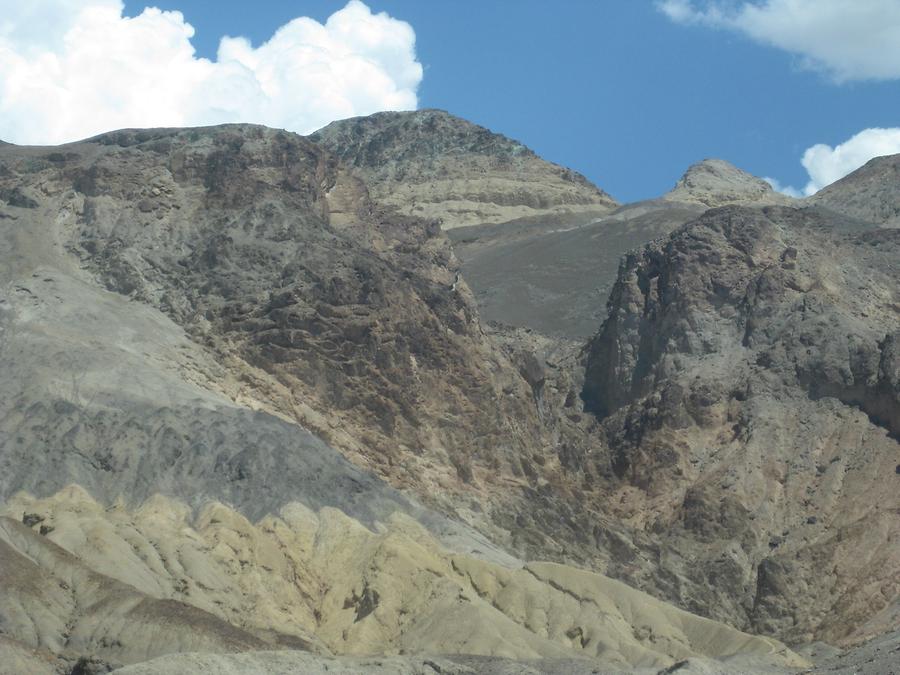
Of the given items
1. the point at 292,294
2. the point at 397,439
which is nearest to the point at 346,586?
the point at 397,439

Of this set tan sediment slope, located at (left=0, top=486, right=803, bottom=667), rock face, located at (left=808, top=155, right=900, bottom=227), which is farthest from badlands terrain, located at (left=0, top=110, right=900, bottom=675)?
rock face, located at (left=808, top=155, right=900, bottom=227)

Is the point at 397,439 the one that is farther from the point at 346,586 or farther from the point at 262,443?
the point at 346,586

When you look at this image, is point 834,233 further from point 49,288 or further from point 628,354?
point 49,288

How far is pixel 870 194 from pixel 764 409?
66.8 metres

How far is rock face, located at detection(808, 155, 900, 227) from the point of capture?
18462cm

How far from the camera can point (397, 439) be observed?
118 metres

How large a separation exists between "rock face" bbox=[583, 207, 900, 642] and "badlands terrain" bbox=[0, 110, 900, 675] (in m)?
0.24

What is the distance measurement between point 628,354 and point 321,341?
30.3 meters

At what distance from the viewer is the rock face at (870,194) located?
184625 mm

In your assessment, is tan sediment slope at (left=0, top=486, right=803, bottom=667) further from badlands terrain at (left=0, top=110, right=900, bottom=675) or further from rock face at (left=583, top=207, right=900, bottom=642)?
rock face at (left=583, top=207, right=900, bottom=642)

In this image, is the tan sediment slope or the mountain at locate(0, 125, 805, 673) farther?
the mountain at locate(0, 125, 805, 673)

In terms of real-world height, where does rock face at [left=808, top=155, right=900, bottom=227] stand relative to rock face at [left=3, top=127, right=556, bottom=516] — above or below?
above

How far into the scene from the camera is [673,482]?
4951 inches

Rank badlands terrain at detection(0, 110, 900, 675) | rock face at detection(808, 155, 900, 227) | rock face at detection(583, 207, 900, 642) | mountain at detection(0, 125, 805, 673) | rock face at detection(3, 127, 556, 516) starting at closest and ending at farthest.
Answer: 1. mountain at detection(0, 125, 805, 673)
2. badlands terrain at detection(0, 110, 900, 675)
3. rock face at detection(583, 207, 900, 642)
4. rock face at detection(3, 127, 556, 516)
5. rock face at detection(808, 155, 900, 227)
